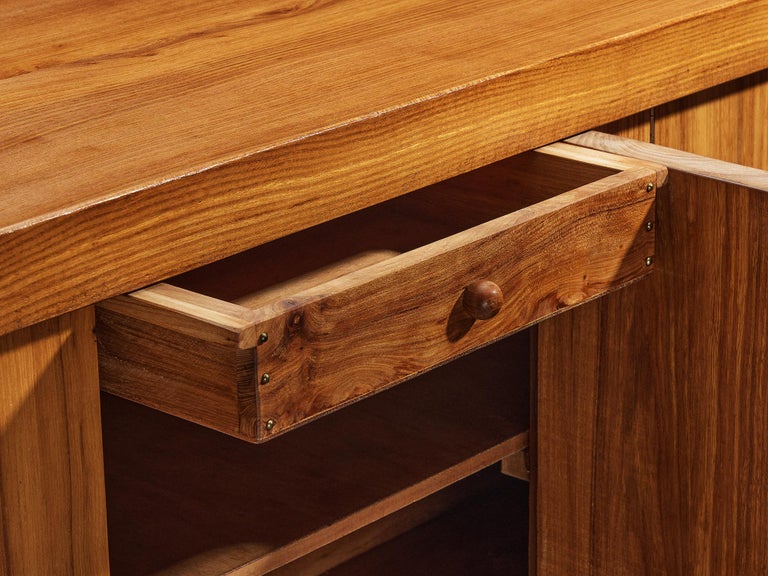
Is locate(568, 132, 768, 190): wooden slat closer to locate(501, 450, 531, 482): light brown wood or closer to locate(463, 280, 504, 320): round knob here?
locate(463, 280, 504, 320): round knob

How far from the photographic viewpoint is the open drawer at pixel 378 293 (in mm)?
668

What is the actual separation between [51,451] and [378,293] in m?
0.18

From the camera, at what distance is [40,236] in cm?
64

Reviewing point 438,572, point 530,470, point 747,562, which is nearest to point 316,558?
point 438,572

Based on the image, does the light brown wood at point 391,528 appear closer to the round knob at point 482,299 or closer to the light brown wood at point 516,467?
the light brown wood at point 516,467

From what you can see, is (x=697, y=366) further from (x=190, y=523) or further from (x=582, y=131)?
(x=190, y=523)

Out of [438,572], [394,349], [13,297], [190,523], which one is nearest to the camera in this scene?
[13,297]

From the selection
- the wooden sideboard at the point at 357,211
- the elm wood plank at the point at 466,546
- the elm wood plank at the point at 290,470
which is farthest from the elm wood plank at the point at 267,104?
the elm wood plank at the point at 466,546

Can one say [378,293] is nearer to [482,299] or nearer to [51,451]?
[482,299]

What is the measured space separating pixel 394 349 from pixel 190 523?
21 cm

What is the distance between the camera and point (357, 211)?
93 centimetres

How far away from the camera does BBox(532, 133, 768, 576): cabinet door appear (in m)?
0.88

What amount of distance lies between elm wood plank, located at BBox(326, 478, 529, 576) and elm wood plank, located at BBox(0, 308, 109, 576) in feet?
1.56

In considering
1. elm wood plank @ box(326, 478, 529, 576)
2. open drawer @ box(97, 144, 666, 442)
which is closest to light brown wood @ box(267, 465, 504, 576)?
elm wood plank @ box(326, 478, 529, 576)
